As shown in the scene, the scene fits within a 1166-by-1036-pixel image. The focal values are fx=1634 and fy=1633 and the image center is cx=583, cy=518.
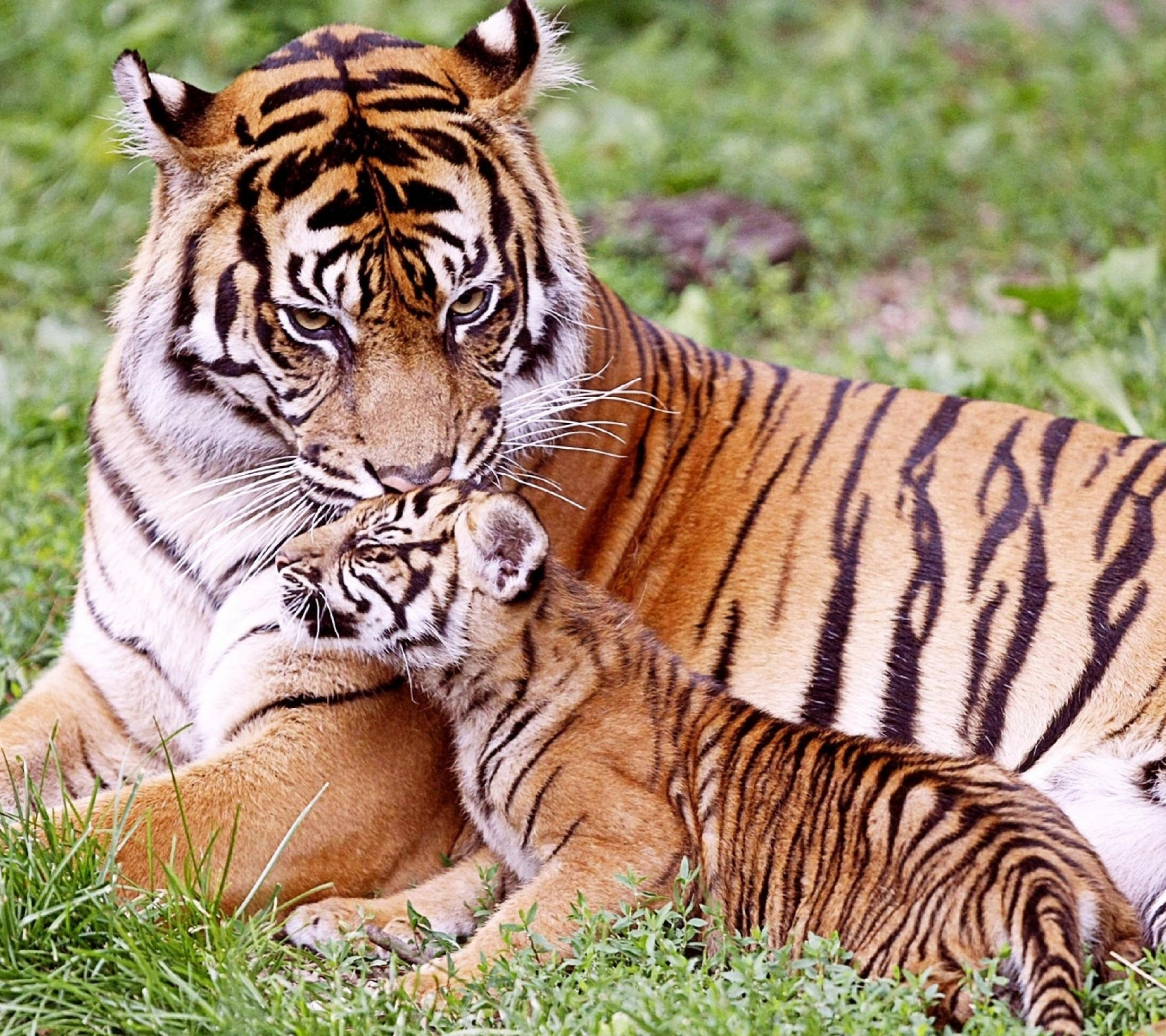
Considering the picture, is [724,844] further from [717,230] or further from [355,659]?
[717,230]

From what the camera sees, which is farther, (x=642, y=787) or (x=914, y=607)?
(x=914, y=607)

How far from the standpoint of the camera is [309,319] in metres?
3.51

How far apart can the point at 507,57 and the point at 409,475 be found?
3.50 ft

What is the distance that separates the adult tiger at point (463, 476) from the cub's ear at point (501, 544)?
15 centimetres

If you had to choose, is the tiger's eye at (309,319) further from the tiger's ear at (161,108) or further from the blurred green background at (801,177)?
the blurred green background at (801,177)

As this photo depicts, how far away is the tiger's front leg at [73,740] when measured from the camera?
3.87 meters

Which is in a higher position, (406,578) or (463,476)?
(463,476)

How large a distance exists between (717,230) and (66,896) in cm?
482

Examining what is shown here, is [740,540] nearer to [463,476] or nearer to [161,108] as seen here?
[463,476]

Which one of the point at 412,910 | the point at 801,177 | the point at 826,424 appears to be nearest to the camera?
the point at 412,910

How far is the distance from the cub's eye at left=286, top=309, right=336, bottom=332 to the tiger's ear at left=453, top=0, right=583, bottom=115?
2.20ft

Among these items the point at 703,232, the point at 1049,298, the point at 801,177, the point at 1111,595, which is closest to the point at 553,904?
the point at 1111,595

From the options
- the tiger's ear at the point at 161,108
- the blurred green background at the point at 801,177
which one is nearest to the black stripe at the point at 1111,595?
the blurred green background at the point at 801,177

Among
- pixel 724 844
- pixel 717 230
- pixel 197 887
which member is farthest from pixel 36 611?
pixel 717 230
